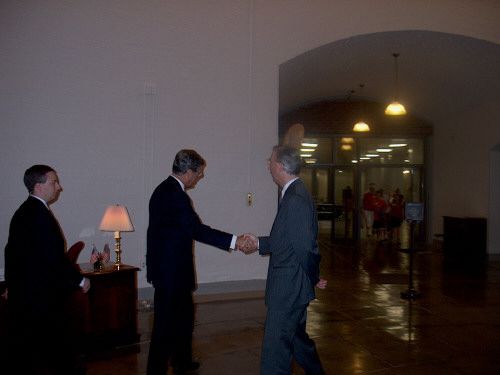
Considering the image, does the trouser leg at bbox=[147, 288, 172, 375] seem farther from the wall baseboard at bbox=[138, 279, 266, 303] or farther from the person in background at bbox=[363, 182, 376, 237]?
the person in background at bbox=[363, 182, 376, 237]

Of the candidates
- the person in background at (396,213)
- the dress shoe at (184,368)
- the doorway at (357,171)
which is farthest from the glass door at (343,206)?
the dress shoe at (184,368)

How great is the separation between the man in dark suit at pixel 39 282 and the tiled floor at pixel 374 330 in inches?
41.7

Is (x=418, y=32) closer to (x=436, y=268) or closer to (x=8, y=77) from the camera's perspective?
(x=436, y=268)

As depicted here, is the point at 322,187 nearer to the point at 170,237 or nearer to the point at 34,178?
the point at 170,237

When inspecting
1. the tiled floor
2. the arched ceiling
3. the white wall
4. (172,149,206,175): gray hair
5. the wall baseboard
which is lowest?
the tiled floor

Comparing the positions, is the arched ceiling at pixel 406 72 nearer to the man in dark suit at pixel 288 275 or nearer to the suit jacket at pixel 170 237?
the suit jacket at pixel 170 237

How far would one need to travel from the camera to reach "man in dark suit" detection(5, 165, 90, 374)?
9.86 ft

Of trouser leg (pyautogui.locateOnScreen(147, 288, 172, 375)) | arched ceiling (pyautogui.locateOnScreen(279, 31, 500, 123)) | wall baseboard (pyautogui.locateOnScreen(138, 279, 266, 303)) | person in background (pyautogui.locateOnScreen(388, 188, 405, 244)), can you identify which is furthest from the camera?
person in background (pyautogui.locateOnScreen(388, 188, 405, 244))

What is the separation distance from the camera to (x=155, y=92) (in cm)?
641

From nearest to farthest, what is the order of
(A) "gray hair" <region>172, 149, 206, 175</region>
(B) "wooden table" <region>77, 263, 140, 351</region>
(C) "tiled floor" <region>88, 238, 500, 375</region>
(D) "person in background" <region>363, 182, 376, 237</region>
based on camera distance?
(A) "gray hair" <region>172, 149, 206, 175</region>, (C) "tiled floor" <region>88, 238, 500, 375</region>, (B) "wooden table" <region>77, 263, 140, 351</region>, (D) "person in background" <region>363, 182, 376, 237</region>

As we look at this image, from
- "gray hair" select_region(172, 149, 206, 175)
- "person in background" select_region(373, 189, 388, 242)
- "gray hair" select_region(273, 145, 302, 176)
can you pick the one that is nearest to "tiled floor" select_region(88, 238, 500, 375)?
"gray hair" select_region(172, 149, 206, 175)

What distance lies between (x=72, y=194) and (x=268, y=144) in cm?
266

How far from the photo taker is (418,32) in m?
7.42

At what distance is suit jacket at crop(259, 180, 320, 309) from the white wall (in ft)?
11.4
